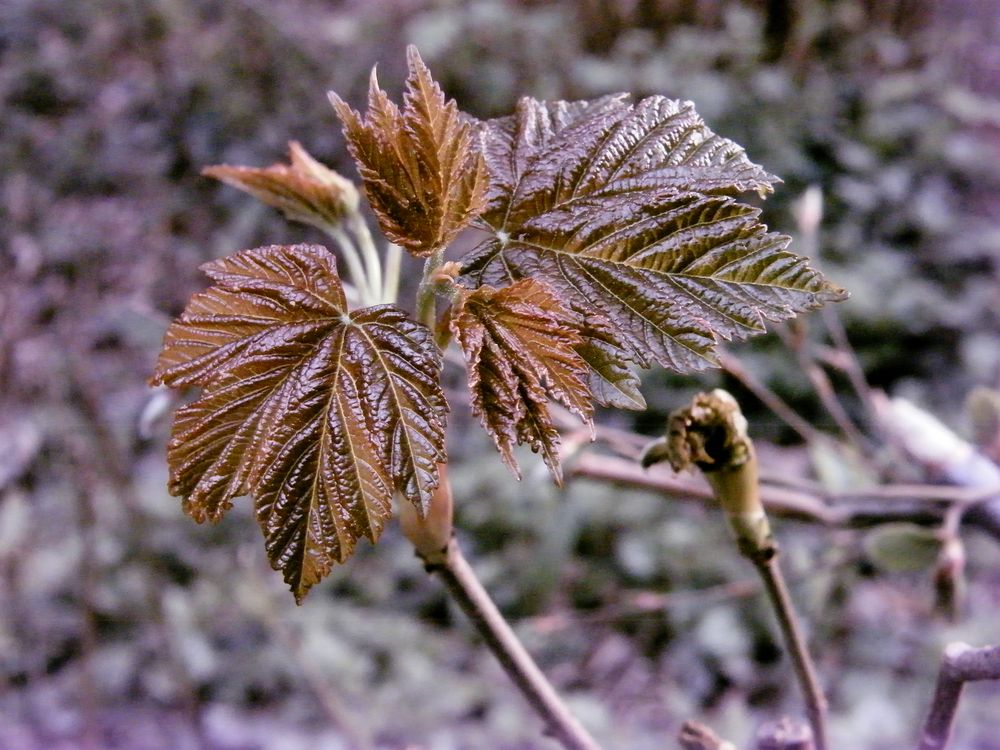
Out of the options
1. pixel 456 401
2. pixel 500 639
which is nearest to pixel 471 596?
pixel 500 639

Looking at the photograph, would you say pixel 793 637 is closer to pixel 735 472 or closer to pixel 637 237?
pixel 735 472

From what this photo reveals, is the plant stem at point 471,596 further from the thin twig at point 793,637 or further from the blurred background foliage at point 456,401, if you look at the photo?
the blurred background foliage at point 456,401

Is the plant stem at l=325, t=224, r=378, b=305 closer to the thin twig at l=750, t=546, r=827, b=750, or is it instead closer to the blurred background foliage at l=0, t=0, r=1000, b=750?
the thin twig at l=750, t=546, r=827, b=750

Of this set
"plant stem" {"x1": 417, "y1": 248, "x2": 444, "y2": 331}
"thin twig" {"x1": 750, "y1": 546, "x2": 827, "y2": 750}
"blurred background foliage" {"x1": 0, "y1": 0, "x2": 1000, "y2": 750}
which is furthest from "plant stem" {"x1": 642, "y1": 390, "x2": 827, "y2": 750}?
"blurred background foliage" {"x1": 0, "y1": 0, "x2": 1000, "y2": 750}

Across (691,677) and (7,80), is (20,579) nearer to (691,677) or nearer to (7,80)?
(691,677)

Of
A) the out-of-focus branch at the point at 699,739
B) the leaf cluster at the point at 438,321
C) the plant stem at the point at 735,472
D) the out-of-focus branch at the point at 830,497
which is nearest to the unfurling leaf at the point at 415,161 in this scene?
the leaf cluster at the point at 438,321

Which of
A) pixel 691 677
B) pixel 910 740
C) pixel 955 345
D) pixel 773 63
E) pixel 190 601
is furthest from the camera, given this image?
pixel 773 63

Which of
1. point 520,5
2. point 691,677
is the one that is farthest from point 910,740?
point 520,5
